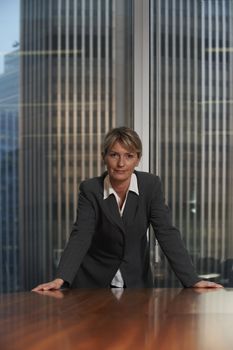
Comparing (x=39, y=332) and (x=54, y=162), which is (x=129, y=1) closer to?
(x=54, y=162)

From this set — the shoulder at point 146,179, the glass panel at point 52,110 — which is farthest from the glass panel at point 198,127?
the shoulder at point 146,179

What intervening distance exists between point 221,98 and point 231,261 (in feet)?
3.25

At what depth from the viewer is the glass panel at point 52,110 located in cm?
397

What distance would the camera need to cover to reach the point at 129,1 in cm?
400

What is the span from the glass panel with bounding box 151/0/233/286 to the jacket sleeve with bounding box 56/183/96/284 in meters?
1.39

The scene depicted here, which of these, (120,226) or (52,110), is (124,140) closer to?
(120,226)

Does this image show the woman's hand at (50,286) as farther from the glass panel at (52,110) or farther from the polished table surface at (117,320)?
the glass panel at (52,110)

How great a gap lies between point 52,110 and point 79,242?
1.61 meters

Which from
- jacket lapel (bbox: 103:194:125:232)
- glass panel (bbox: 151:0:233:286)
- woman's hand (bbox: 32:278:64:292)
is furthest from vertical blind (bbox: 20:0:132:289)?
woman's hand (bbox: 32:278:64:292)

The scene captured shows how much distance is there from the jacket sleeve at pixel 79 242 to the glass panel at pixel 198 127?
1389 mm

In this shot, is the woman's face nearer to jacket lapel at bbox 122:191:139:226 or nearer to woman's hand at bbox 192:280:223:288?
jacket lapel at bbox 122:191:139:226

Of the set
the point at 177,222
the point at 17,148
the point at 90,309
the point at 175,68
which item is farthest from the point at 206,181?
the point at 90,309

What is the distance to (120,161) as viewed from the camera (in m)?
2.49

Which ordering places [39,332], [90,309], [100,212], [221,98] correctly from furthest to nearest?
[221,98], [100,212], [90,309], [39,332]
